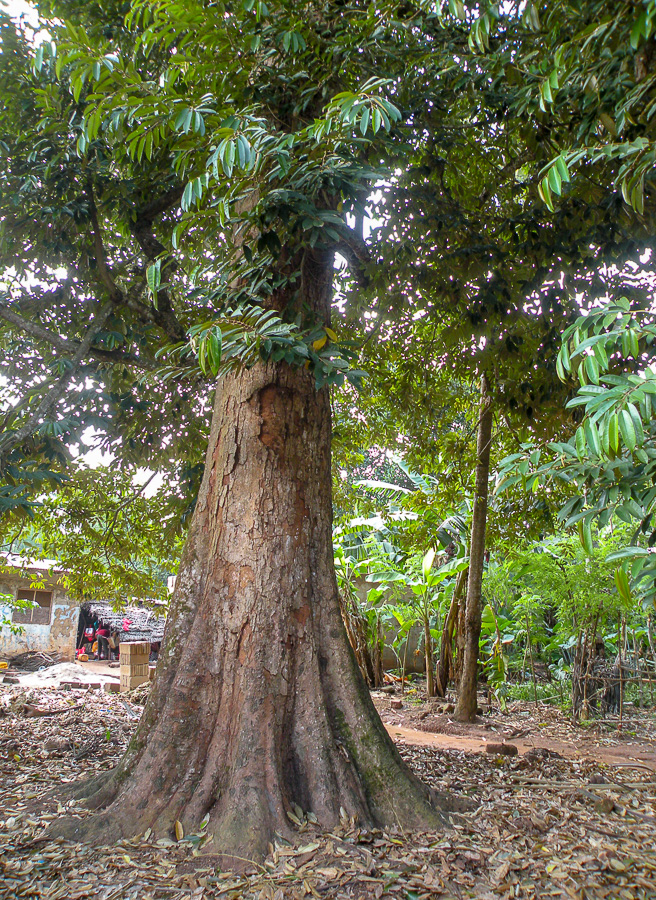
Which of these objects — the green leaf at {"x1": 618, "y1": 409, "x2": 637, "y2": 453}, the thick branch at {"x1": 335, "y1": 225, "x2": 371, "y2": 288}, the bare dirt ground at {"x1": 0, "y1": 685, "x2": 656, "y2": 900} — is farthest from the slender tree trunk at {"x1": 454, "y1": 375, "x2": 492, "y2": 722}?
the green leaf at {"x1": 618, "y1": 409, "x2": 637, "y2": 453}

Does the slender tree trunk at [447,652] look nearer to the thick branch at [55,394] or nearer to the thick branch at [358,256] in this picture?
the thick branch at [358,256]

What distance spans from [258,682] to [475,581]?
4.66 m

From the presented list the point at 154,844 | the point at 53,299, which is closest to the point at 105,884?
the point at 154,844

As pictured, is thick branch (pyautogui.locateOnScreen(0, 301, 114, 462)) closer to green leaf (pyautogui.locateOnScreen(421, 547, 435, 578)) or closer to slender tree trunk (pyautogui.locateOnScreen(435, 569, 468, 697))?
green leaf (pyautogui.locateOnScreen(421, 547, 435, 578))

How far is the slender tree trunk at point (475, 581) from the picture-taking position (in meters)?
6.91

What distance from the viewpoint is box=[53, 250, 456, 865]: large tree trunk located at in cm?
272

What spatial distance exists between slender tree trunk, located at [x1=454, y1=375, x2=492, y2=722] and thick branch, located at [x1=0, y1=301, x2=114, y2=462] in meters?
4.30

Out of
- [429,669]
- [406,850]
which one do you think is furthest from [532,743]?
[406,850]

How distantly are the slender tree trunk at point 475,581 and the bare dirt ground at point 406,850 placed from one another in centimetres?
259

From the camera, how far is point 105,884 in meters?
2.26

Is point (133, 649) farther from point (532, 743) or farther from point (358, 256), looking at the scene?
point (358, 256)

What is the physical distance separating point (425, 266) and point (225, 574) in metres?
2.86

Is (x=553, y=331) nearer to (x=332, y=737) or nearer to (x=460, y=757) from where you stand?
(x=332, y=737)

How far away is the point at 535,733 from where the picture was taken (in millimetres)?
6547
